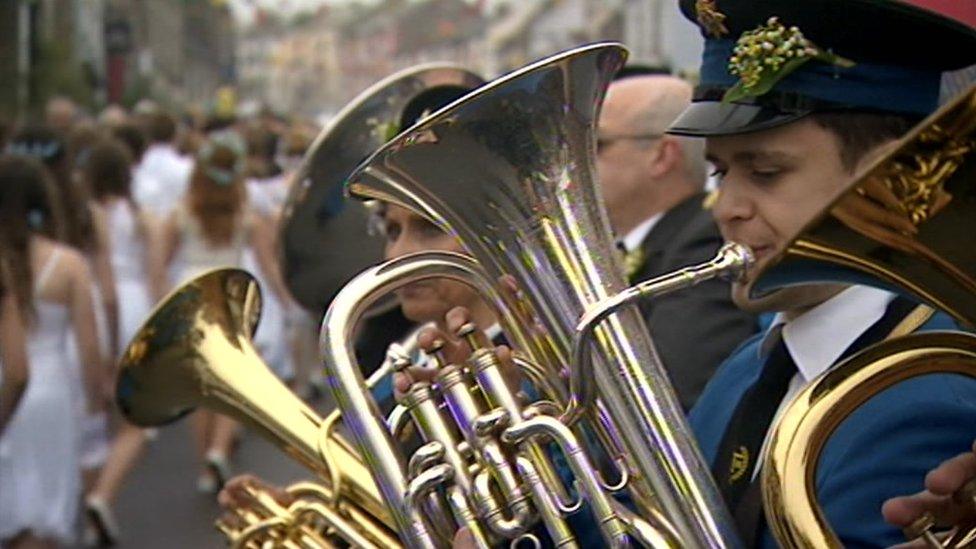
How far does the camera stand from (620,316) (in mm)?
1936

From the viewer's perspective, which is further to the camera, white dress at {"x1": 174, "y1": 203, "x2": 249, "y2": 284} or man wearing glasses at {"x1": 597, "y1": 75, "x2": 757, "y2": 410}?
white dress at {"x1": 174, "y1": 203, "x2": 249, "y2": 284}

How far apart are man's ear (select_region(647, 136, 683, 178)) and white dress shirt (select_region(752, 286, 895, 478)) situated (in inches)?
74.3

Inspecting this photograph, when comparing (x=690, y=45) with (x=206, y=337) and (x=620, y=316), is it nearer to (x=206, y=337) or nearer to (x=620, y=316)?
(x=206, y=337)

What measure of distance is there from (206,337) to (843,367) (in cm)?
146

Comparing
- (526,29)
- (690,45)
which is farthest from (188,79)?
(690,45)

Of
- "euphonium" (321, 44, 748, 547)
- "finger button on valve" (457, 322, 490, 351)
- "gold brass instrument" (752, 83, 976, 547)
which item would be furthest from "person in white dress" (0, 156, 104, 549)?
"gold brass instrument" (752, 83, 976, 547)

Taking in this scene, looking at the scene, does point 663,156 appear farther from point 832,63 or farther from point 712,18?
point 832,63

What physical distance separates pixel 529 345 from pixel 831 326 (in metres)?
0.38

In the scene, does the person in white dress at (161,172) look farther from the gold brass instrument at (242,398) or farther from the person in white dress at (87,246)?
the gold brass instrument at (242,398)

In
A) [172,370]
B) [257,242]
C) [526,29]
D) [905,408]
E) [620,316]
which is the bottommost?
[905,408]

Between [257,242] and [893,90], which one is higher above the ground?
[257,242]

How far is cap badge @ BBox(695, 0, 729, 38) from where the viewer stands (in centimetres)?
220

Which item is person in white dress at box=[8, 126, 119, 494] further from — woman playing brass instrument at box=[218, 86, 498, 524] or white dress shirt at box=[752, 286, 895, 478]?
white dress shirt at box=[752, 286, 895, 478]

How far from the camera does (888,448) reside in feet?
6.44
